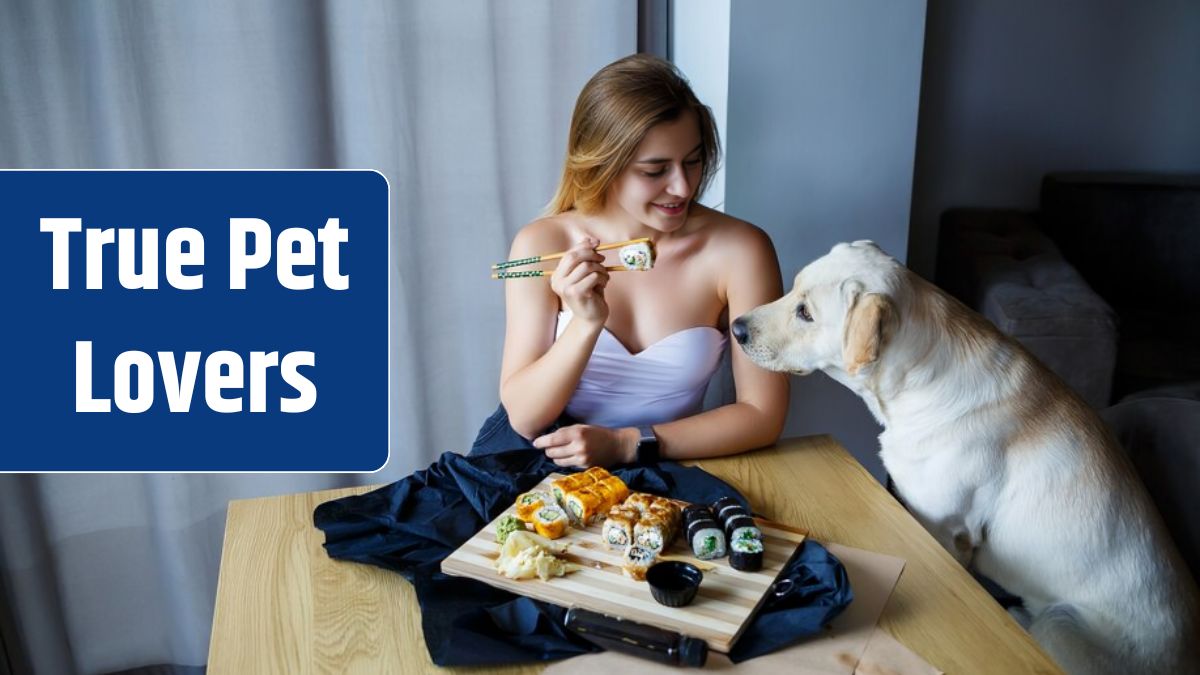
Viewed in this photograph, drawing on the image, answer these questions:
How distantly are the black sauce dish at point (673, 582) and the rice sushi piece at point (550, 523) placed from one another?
0.48 feet

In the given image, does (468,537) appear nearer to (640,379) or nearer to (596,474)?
(596,474)

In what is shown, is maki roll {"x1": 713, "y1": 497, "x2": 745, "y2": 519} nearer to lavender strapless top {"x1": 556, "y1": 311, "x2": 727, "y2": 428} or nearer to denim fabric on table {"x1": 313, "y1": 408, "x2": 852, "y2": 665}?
denim fabric on table {"x1": 313, "y1": 408, "x2": 852, "y2": 665}

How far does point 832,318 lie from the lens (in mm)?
1402

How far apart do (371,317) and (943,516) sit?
4.56 ft

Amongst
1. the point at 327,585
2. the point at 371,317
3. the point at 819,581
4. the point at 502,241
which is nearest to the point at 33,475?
the point at 371,317

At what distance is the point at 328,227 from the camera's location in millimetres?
2059

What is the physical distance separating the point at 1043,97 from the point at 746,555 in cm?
236

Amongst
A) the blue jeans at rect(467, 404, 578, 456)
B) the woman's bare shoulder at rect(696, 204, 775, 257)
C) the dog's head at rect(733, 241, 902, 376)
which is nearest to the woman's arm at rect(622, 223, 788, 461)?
the woman's bare shoulder at rect(696, 204, 775, 257)

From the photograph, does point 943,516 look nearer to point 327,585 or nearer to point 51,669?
point 327,585

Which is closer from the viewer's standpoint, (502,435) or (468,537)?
(468,537)

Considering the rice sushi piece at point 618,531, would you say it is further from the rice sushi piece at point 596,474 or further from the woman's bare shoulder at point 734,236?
the woman's bare shoulder at point 734,236

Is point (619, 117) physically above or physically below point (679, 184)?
above

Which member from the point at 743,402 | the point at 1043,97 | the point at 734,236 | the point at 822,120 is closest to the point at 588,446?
the point at 743,402

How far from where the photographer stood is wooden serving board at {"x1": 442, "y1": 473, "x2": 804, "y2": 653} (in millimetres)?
→ 979
